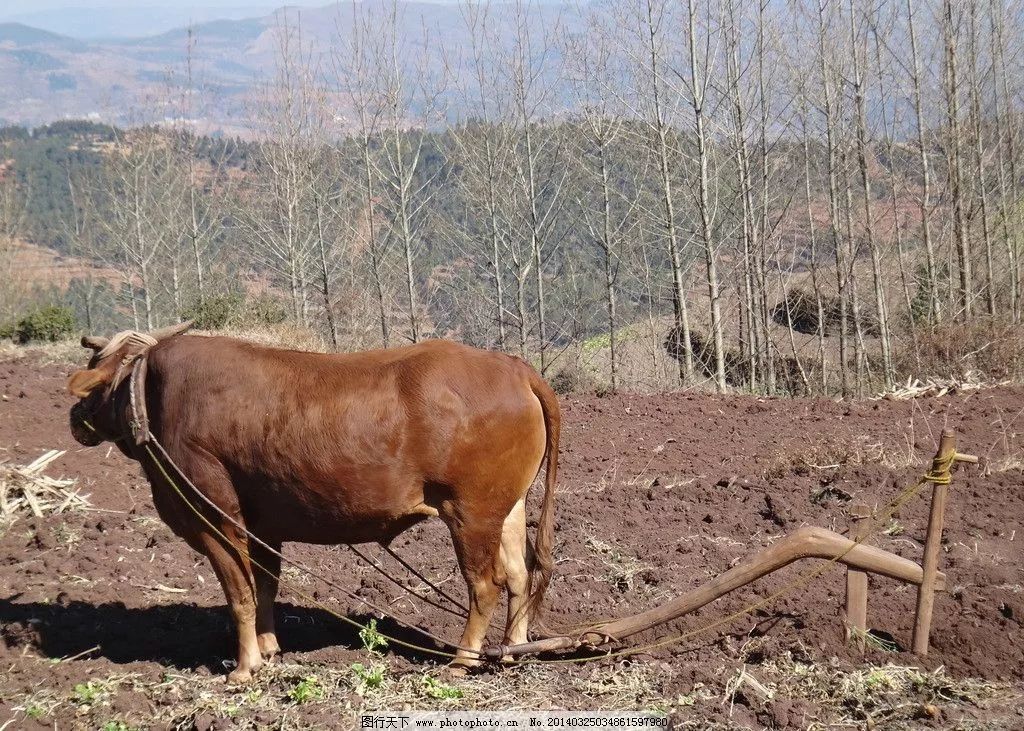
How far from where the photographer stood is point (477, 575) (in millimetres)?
5406

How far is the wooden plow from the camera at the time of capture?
5.21 metres

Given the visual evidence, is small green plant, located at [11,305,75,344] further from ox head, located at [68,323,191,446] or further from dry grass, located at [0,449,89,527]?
ox head, located at [68,323,191,446]

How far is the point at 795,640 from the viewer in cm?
564

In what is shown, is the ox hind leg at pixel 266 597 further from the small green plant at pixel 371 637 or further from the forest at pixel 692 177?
the forest at pixel 692 177

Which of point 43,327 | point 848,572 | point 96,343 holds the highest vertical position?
point 96,343

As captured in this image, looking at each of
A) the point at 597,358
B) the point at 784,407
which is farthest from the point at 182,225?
the point at 784,407

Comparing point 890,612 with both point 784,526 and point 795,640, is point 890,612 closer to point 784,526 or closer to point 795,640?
point 795,640

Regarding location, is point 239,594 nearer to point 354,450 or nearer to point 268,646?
point 268,646

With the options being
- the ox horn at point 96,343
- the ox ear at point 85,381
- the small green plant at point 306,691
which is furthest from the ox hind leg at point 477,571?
the ox horn at point 96,343

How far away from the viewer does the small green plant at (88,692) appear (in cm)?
531

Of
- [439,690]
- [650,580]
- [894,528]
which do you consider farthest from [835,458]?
[439,690]

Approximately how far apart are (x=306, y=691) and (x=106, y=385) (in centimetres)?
209

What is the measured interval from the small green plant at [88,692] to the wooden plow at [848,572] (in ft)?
6.63

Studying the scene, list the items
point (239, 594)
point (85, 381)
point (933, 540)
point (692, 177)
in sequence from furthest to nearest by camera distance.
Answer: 1. point (692, 177)
2. point (85, 381)
3. point (239, 594)
4. point (933, 540)
